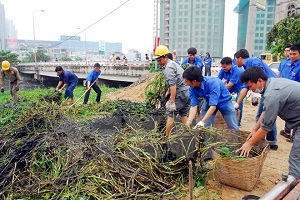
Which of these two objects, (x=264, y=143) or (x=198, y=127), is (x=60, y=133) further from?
(x=264, y=143)

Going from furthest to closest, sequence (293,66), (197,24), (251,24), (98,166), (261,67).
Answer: (197,24) → (251,24) → (293,66) → (261,67) → (98,166)

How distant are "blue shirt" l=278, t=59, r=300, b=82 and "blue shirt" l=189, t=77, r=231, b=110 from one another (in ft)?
4.61

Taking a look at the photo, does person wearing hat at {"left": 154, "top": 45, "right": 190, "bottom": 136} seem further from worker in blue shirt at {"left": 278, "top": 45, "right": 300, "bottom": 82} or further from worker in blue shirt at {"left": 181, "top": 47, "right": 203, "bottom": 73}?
worker in blue shirt at {"left": 181, "top": 47, "right": 203, "bottom": 73}

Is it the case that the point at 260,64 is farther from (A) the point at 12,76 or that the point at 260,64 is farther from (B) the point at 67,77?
(A) the point at 12,76

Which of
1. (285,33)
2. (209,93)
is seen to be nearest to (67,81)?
(209,93)

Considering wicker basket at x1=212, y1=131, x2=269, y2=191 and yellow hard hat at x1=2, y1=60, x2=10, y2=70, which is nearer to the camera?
wicker basket at x1=212, y1=131, x2=269, y2=191

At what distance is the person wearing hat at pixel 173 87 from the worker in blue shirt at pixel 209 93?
1.40 feet

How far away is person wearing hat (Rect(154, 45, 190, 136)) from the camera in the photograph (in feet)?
12.5

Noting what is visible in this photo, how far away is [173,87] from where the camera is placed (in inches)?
150

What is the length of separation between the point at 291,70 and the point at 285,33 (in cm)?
651

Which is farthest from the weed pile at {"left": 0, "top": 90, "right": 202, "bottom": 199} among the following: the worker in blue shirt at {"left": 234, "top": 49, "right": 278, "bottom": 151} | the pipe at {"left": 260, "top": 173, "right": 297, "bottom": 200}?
the worker in blue shirt at {"left": 234, "top": 49, "right": 278, "bottom": 151}

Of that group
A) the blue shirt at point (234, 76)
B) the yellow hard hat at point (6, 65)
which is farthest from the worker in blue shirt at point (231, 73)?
the yellow hard hat at point (6, 65)

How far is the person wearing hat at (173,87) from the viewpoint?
3.82 meters

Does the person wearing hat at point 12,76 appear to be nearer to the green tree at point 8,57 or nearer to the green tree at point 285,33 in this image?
the green tree at point 285,33
